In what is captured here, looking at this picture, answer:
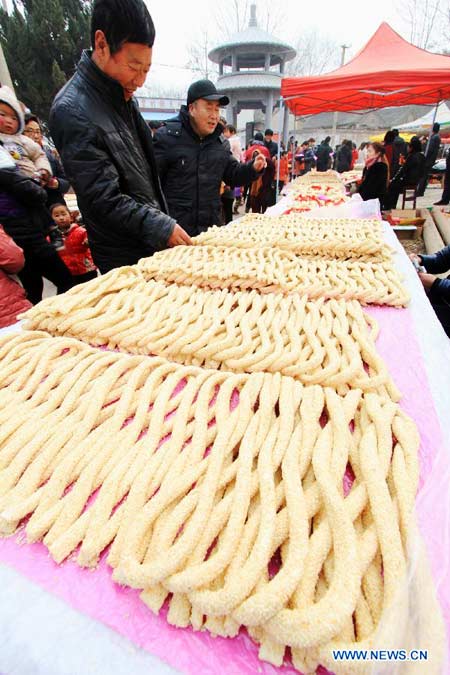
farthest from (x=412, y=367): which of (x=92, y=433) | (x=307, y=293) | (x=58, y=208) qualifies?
(x=58, y=208)

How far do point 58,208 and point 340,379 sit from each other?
3650 mm

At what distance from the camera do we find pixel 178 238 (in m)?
2.04

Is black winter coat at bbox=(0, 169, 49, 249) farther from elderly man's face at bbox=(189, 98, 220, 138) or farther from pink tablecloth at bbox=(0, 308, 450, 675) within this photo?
pink tablecloth at bbox=(0, 308, 450, 675)

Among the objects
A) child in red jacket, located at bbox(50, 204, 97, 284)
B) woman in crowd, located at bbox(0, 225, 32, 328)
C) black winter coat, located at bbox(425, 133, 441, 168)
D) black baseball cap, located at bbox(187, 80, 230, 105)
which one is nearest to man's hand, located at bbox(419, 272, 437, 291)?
black baseball cap, located at bbox(187, 80, 230, 105)

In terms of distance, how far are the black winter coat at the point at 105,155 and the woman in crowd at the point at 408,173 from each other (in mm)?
6760

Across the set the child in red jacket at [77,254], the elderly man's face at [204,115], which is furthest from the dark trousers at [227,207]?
the elderly man's face at [204,115]

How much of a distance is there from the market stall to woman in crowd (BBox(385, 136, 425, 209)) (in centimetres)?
721

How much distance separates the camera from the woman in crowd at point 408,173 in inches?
303

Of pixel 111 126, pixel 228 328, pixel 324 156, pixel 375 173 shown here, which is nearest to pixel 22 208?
pixel 111 126

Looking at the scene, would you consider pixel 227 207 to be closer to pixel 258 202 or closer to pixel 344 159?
pixel 258 202

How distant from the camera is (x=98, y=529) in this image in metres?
0.66

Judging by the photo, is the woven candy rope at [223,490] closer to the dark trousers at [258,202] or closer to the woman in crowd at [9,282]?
the woman in crowd at [9,282]

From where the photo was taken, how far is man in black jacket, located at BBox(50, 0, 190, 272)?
1604mm

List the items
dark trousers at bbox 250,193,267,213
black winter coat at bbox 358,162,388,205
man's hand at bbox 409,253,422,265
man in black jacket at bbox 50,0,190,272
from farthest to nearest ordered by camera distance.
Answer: dark trousers at bbox 250,193,267,213
black winter coat at bbox 358,162,388,205
man's hand at bbox 409,253,422,265
man in black jacket at bbox 50,0,190,272
